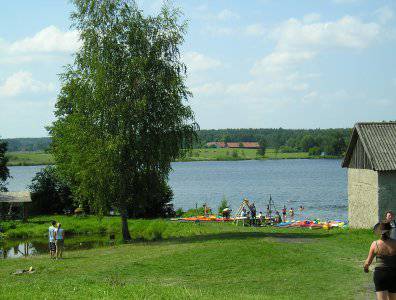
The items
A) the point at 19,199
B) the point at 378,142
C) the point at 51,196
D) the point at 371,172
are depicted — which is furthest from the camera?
the point at 51,196

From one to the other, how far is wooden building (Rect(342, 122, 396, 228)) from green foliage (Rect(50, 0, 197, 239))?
953 cm

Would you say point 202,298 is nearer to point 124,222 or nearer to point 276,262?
point 276,262

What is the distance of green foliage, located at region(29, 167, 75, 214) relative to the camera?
59.4 m

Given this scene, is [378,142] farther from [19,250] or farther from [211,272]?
[19,250]

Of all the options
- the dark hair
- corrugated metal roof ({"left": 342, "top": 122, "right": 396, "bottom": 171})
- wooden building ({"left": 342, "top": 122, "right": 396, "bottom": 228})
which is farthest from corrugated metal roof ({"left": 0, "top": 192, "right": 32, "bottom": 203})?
the dark hair

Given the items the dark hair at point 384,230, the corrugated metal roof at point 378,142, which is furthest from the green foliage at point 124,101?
the dark hair at point 384,230

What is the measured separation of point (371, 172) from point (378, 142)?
5.83ft

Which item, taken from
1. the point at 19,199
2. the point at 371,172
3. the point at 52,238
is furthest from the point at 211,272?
the point at 19,199

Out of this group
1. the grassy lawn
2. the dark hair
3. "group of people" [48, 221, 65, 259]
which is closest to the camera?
the dark hair

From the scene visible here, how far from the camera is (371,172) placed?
1217 inches

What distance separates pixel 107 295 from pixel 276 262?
29.8ft

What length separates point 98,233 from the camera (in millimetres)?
45656

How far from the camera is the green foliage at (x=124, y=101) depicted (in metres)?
31.6

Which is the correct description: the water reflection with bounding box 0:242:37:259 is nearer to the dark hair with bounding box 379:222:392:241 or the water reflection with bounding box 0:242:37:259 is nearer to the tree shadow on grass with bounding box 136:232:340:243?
the tree shadow on grass with bounding box 136:232:340:243
